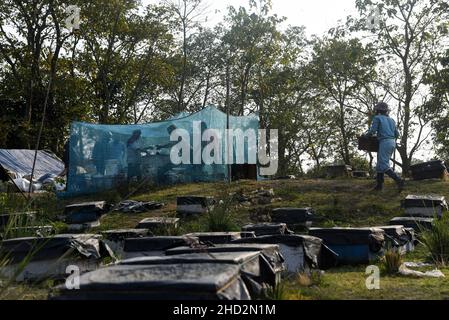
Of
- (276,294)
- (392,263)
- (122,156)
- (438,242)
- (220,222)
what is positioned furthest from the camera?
(122,156)

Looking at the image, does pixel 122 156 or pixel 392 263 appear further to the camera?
pixel 122 156

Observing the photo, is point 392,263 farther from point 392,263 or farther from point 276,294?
point 276,294

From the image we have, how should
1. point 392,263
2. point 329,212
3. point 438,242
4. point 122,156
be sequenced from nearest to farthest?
1. point 392,263
2. point 438,242
3. point 329,212
4. point 122,156

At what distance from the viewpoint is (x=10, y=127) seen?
2202 centimetres

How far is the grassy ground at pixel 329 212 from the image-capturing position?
14.8ft

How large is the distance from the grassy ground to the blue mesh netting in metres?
0.57

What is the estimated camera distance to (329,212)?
32.1 feet

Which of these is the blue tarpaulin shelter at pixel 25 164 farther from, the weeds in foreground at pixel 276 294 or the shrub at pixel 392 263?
the weeds in foreground at pixel 276 294

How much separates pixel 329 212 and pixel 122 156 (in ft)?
16.7

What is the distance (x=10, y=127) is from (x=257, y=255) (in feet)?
65.5

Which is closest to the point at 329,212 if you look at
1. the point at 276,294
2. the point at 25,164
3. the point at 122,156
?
the point at 122,156

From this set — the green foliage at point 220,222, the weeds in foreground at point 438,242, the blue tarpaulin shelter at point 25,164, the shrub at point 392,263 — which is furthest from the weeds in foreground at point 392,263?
the blue tarpaulin shelter at point 25,164

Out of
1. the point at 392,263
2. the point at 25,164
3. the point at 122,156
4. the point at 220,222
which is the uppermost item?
the point at 25,164
